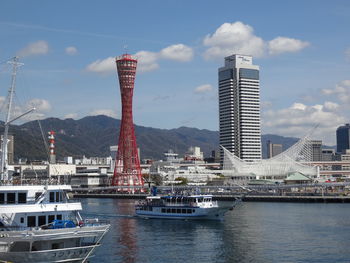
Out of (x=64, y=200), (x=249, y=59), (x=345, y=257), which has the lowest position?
(x=345, y=257)

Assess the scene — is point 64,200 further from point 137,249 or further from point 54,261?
point 137,249

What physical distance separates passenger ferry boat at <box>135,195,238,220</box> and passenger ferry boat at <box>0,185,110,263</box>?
24.9m

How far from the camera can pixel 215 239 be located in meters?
37.9

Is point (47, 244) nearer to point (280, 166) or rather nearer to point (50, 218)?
point (50, 218)

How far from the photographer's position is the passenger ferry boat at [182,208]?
50.3m

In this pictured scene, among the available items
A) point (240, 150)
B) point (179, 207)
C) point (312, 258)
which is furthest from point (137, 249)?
point (240, 150)

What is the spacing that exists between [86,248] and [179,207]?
27.5 metres

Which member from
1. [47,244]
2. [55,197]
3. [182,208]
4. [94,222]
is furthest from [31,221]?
[182,208]

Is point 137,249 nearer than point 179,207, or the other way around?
point 137,249

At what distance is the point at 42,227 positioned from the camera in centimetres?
2488

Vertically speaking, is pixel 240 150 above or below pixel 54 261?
above

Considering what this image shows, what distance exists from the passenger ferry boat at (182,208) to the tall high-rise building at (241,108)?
11497 centimetres

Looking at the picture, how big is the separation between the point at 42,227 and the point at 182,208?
28302 millimetres

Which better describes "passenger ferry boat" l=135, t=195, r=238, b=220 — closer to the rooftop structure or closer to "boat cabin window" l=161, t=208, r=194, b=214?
"boat cabin window" l=161, t=208, r=194, b=214
